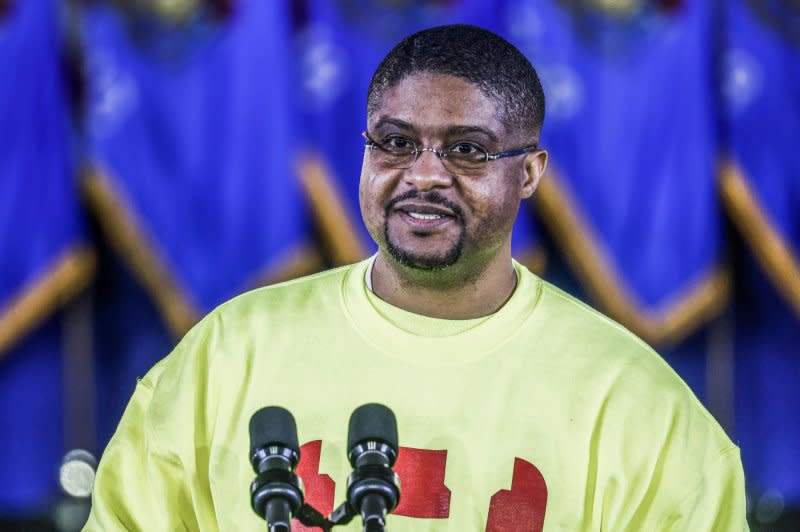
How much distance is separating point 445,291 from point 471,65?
40 cm

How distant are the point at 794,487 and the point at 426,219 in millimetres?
2725

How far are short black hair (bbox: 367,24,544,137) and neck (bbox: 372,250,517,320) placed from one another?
0.27m

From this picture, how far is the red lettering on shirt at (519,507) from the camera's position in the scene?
6.95ft

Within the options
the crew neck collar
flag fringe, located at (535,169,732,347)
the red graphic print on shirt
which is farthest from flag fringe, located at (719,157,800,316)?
the red graphic print on shirt

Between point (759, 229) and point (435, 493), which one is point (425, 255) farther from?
point (759, 229)

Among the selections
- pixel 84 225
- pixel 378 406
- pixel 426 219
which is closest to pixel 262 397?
pixel 426 219

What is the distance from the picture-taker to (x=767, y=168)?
14.5ft

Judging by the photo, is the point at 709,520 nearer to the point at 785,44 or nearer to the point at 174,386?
the point at 174,386

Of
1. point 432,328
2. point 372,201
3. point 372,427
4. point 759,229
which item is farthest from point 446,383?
point 759,229

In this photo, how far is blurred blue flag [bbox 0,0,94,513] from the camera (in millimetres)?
4320

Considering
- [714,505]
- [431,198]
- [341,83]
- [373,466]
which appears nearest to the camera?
[373,466]

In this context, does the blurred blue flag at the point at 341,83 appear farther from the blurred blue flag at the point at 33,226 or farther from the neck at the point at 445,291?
the neck at the point at 445,291

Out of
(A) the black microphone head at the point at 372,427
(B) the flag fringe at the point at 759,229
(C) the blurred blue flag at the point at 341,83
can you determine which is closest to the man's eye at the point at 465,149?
(A) the black microphone head at the point at 372,427

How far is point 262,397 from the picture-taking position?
221cm
